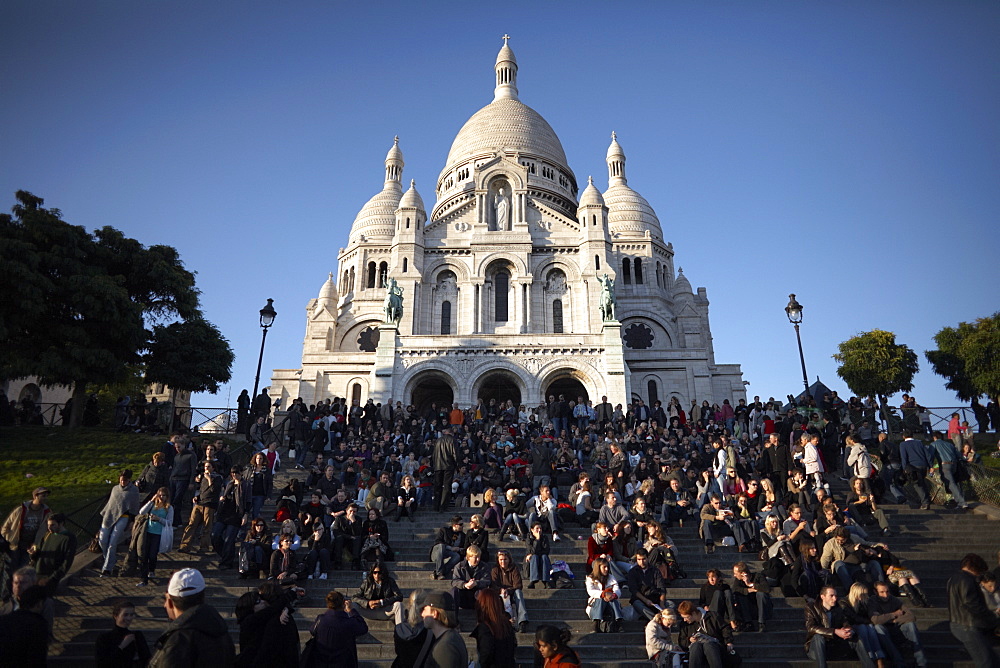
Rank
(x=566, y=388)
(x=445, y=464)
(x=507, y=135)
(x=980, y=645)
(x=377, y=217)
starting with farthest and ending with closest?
(x=507, y=135), (x=377, y=217), (x=566, y=388), (x=445, y=464), (x=980, y=645)

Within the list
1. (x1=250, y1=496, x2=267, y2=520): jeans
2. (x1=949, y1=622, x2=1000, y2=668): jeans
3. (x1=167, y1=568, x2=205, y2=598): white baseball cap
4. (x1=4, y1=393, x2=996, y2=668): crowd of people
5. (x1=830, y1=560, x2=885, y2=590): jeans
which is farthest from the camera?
(x1=250, y1=496, x2=267, y2=520): jeans

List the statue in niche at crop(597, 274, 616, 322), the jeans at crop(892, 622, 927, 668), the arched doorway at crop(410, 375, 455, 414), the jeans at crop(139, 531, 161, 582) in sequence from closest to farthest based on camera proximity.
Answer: the jeans at crop(892, 622, 927, 668)
the jeans at crop(139, 531, 161, 582)
the statue in niche at crop(597, 274, 616, 322)
the arched doorway at crop(410, 375, 455, 414)

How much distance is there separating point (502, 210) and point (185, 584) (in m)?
36.4

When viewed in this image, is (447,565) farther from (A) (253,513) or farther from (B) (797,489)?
(B) (797,489)

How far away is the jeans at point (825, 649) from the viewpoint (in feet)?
26.9

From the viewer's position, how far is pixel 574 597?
10.8 m

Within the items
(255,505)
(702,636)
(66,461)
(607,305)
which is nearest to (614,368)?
(607,305)

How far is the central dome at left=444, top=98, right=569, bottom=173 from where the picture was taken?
165 feet

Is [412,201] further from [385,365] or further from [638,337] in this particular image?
[638,337]

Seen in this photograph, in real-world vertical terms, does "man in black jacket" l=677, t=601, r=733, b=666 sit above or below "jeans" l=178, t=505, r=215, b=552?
below

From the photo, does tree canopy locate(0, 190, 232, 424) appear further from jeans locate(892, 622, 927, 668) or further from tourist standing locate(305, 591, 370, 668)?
jeans locate(892, 622, 927, 668)

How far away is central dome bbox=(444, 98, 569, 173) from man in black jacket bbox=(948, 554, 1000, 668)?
4420 cm

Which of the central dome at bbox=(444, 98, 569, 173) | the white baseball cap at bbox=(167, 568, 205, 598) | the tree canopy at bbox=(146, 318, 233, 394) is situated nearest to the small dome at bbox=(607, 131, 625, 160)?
the central dome at bbox=(444, 98, 569, 173)

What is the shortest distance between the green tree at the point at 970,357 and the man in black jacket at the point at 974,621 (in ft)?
75.5
